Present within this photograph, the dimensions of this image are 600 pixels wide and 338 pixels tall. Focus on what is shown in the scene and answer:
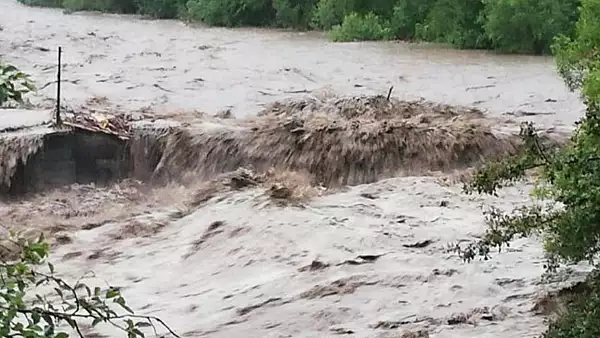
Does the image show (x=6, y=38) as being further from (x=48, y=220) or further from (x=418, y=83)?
(x=48, y=220)

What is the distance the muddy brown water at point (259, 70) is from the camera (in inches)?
506

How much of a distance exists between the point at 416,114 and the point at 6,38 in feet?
35.3

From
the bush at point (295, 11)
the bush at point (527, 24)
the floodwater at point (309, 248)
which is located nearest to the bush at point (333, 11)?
the bush at point (295, 11)

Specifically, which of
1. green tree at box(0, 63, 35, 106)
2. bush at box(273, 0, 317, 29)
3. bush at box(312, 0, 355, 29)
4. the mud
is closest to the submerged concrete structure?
the mud

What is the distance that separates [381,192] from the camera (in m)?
8.91

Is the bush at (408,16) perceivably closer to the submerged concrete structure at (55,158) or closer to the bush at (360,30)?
the bush at (360,30)

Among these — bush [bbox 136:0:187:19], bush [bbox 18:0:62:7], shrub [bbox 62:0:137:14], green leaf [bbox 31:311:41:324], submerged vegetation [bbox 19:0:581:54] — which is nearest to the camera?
green leaf [bbox 31:311:41:324]

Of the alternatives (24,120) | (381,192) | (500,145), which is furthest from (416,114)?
(24,120)

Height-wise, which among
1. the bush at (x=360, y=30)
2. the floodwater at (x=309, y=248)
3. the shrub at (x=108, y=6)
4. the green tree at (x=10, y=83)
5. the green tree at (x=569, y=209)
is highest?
the green tree at (x=10, y=83)

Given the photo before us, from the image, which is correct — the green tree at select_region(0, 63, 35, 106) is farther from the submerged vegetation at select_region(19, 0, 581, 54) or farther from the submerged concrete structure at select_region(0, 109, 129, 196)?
the submerged vegetation at select_region(19, 0, 581, 54)

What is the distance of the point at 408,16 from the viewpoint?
20.9m

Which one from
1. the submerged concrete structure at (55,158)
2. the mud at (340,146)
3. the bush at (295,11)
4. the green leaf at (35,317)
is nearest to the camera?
the green leaf at (35,317)

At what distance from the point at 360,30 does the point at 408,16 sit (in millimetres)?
1003

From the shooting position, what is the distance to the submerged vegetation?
1767 cm
